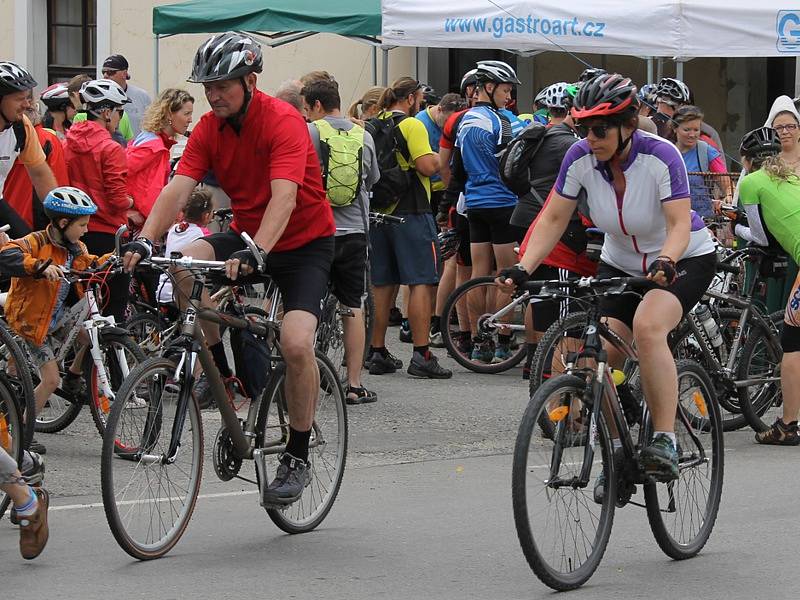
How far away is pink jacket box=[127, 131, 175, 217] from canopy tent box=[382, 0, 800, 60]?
3432mm

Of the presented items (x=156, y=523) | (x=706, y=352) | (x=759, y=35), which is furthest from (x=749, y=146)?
(x=156, y=523)

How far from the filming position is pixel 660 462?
5887 mm

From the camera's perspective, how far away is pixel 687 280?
6348mm

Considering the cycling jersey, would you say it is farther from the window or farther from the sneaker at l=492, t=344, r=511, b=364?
the window

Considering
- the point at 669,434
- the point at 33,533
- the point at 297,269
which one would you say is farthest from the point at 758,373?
the point at 33,533

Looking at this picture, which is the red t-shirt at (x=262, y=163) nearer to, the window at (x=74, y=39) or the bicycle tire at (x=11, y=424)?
the bicycle tire at (x=11, y=424)

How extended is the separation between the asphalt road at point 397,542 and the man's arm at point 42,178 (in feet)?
4.63

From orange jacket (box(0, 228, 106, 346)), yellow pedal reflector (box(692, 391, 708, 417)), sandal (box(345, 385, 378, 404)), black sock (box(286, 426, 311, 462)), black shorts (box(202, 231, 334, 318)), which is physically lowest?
sandal (box(345, 385, 378, 404))

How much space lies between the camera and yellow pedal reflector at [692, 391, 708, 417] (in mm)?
6305

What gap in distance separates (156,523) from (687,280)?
2.30 meters

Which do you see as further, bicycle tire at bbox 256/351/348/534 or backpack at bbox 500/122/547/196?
backpack at bbox 500/122/547/196

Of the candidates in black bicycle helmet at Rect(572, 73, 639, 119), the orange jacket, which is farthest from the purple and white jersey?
the orange jacket

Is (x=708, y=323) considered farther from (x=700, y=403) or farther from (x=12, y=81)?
(x=12, y=81)

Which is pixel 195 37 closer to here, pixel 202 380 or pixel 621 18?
pixel 621 18
